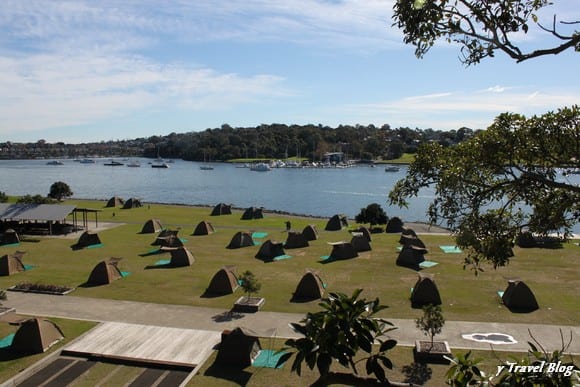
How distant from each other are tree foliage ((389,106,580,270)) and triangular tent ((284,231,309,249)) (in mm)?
29627

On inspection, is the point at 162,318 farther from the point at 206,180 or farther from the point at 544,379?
the point at 206,180

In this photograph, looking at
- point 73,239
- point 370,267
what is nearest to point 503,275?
point 370,267

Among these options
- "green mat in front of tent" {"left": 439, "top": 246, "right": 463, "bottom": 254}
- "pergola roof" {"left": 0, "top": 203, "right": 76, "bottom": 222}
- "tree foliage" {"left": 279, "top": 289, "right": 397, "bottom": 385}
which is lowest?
"green mat in front of tent" {"left": 439, "top": 246, "right": 463, "bottom": 254}

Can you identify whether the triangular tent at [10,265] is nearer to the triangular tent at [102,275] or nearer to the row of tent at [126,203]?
the triangular tent at [102,275]

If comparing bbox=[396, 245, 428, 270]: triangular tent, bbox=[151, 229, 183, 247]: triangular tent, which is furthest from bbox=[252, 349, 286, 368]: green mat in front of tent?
bbox=[151, 229, 183, 247]: triangular tent

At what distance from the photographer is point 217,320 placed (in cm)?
2216

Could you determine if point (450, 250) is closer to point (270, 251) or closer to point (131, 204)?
point (270, 251)

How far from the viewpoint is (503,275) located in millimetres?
29312

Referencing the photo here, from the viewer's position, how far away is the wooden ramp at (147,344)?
17881 mm

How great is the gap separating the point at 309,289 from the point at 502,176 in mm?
17164

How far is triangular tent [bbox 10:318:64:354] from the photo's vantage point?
60.4 feet

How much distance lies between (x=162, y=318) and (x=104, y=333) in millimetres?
2805

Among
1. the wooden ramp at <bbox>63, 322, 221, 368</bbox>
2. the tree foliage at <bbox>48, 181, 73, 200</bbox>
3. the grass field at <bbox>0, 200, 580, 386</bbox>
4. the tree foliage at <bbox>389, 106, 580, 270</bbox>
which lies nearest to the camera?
the tree foliage at <bbox>389, 106, 580, 270</bbox>

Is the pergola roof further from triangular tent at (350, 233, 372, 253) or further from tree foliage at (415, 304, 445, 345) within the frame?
tree foliage at (415, 304, 445, 345)
